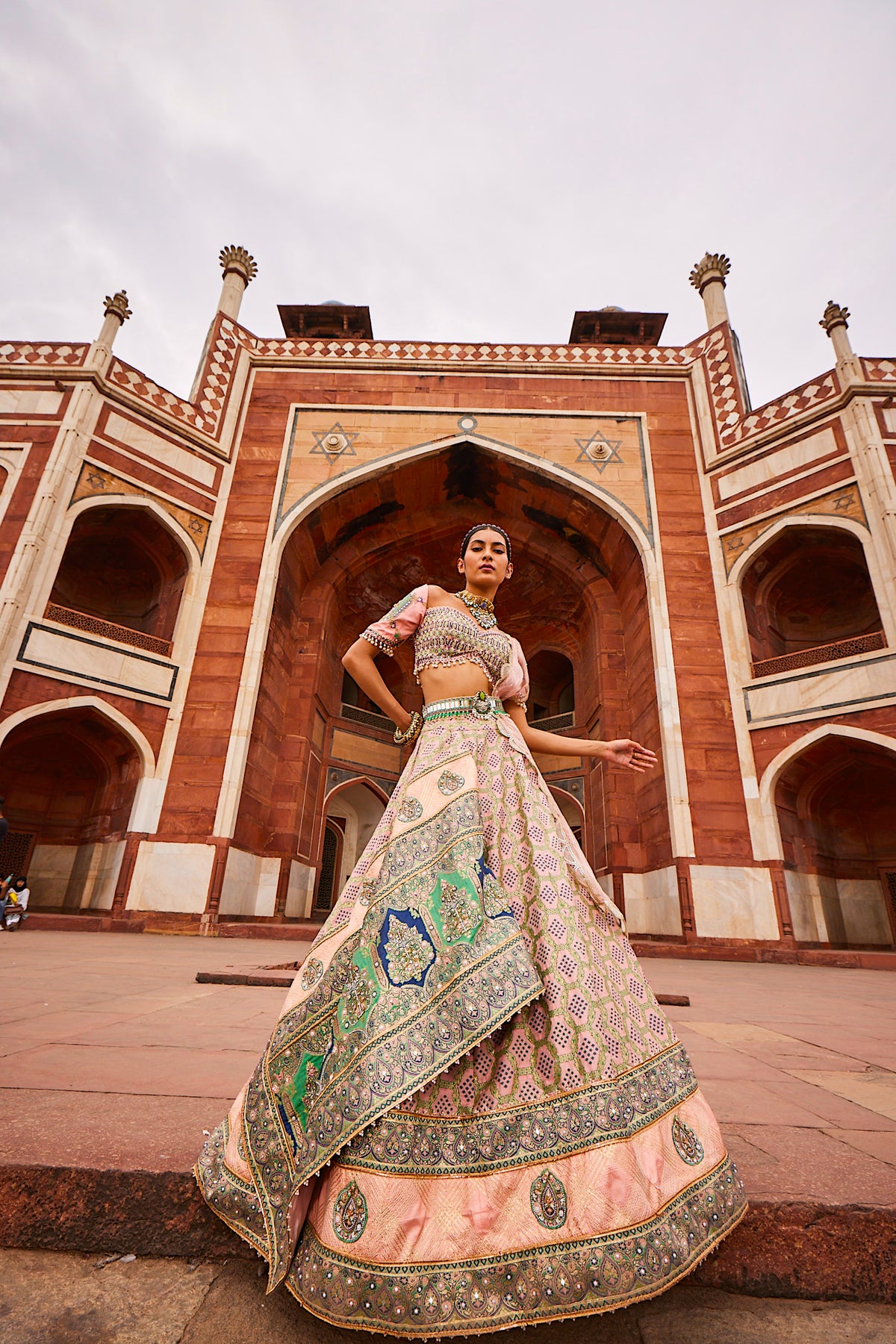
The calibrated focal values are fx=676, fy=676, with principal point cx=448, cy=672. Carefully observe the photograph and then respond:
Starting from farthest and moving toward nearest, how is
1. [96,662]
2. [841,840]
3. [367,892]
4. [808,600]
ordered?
[808,600], [841,840], [96,662], [367,892]

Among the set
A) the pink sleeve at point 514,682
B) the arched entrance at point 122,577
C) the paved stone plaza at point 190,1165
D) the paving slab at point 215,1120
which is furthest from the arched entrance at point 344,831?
the pink sleeve at point 514,682

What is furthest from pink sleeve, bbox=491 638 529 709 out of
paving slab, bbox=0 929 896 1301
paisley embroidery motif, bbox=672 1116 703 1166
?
paving slab, bbox=0 929 896 1301

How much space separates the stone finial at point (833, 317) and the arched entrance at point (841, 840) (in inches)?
221

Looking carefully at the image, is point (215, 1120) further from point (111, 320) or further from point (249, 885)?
point (111, 320)

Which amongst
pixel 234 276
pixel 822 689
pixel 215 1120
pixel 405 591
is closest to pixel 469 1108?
pixel 215 1120

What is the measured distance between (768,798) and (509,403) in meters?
6.97

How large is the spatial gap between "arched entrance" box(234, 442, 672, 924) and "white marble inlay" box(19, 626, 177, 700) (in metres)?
1.28

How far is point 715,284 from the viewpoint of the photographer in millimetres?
10750

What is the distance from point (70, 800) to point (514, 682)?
10.5 m

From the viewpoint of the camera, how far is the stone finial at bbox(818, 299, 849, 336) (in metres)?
9.08

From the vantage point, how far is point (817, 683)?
26.6 feet

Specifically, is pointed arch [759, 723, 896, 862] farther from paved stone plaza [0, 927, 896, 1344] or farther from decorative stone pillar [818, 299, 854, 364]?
paved stone plaza [0, 927, 896, 1344]

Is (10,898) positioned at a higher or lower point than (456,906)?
higher

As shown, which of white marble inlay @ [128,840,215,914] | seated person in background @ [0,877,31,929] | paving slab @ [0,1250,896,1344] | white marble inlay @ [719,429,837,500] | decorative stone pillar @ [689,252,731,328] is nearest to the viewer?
paving slab @ [0,1250,896,1344]
